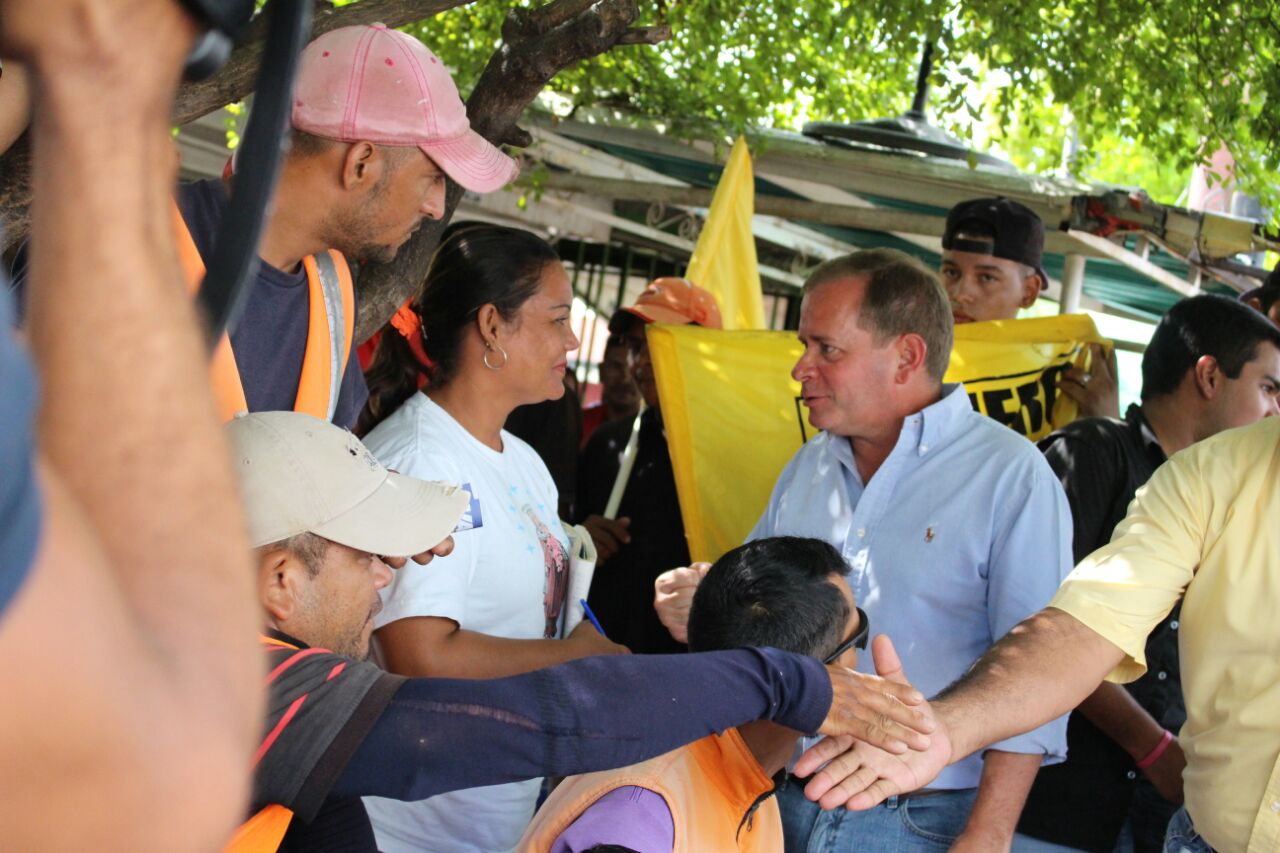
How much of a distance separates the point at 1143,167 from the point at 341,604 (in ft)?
58.8

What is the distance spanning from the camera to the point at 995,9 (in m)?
4.68

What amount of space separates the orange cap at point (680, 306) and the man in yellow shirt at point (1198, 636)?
2466 millimetres

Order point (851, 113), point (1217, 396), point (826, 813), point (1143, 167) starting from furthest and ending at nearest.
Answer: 1. point (1143, 167)
2. point (851, 113)
3. point (1217, 396)
4. point (826, 813)

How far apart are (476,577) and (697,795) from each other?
0.82m

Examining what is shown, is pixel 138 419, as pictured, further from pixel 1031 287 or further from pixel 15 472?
pixel 1031 287

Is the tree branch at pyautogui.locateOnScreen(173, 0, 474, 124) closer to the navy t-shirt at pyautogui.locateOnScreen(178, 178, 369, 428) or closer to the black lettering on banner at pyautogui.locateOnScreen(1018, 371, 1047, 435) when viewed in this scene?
the navy t-shirt at pyautogui.locateOnScreen(178, 178, 369, 428)

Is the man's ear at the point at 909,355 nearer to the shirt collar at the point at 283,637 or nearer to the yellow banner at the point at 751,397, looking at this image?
the yellow banner at the point at 751,397

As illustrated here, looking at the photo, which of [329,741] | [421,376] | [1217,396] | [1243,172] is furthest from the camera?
[1243,172]

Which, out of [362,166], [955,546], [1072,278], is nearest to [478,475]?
[362,166]

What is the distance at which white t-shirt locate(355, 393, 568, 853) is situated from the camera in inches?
106

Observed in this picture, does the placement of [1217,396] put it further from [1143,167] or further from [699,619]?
[1143,167]

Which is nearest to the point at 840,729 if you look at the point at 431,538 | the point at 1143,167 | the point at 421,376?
the point at 431,538

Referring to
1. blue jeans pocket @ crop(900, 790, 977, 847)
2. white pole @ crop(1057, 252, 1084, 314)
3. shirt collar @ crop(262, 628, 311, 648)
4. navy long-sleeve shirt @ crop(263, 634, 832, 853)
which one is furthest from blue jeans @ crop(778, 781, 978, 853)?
white pole @ crop(1057, 252, 1084, 314)

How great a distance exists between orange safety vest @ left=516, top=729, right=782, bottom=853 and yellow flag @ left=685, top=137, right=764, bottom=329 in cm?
315
